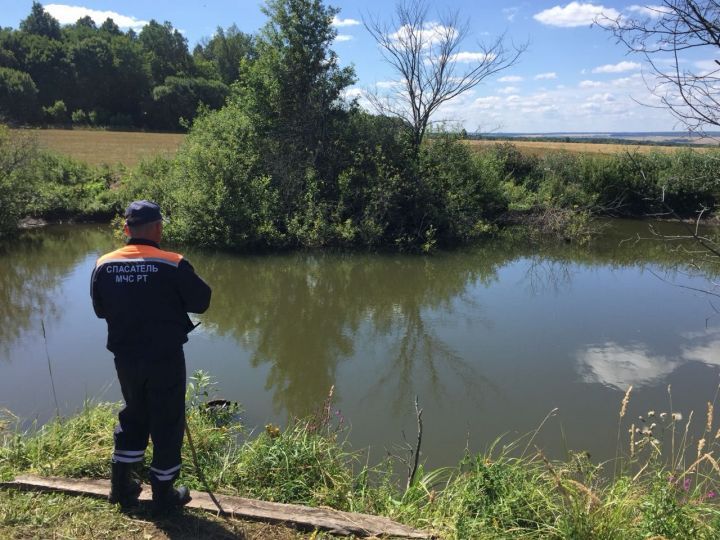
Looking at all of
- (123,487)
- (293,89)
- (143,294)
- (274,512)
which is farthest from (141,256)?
(293,89)

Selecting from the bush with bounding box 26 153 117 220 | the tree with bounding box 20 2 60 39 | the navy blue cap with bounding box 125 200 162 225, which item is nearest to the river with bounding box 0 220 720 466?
the navy blue cap with bounding box 125 200 162 225

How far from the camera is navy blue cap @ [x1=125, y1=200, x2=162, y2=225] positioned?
3029 millimetres

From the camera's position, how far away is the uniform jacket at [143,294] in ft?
9.64

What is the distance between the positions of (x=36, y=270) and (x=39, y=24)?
251ft

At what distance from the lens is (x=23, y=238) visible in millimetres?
14820

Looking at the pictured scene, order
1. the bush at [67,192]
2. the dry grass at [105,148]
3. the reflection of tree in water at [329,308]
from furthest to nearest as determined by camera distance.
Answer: the dry grass at [105,148] < the bush at [67,192] < the reflection of tree in water at [329,308]

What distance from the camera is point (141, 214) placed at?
3045mm

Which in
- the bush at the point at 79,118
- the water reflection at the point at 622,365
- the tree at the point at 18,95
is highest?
the tree at the point at 18,95

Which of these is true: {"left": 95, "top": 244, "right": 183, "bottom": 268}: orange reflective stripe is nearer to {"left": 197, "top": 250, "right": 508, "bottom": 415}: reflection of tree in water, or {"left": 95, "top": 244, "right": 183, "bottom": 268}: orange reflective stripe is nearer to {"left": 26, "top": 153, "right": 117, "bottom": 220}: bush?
{"left": 197, "top": 250, "right": 508, "bottom": 415}: reflection of tree in water

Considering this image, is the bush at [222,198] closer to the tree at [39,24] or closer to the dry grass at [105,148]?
the dry grass at [105,148]

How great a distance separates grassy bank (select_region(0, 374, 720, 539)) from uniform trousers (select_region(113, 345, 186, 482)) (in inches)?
15.0

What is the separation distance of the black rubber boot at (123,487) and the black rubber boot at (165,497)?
157mm

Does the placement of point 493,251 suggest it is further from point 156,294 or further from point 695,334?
point 156,294

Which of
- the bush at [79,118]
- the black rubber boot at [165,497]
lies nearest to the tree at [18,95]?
the bush at [79,118]
